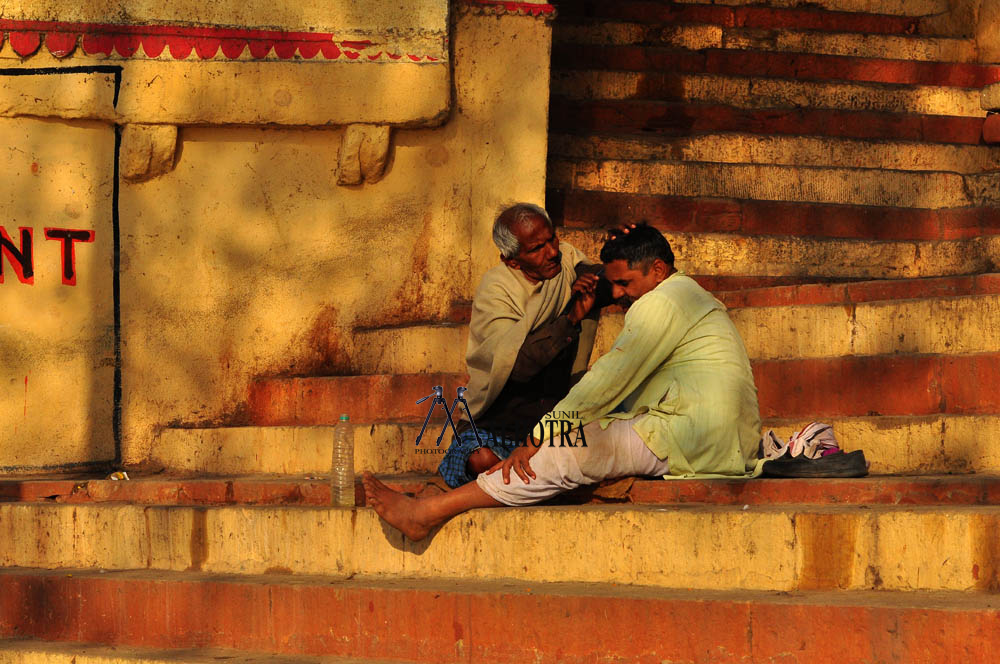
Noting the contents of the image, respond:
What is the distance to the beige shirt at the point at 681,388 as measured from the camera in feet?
16.4

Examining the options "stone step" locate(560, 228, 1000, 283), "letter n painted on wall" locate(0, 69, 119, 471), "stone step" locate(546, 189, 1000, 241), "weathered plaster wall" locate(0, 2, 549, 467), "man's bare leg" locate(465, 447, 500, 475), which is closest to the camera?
"man's bare leg" locate(465, 447, 500, 475)

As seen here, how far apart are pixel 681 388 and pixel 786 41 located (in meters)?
5.25

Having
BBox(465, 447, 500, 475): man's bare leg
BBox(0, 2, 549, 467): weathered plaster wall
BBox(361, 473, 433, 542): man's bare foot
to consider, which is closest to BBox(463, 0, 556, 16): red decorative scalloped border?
BBox(0, 2, 549, 467): weathered plaster wall

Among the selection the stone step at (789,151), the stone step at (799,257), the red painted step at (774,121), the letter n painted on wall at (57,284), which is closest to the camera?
the letter n painted on wall at (57,284)

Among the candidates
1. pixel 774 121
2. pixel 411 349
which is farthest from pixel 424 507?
pixel 774 121

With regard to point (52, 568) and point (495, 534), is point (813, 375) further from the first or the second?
point (52, 568)

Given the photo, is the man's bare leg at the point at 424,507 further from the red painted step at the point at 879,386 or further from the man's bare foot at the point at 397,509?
the red painted step at the point at 879,386

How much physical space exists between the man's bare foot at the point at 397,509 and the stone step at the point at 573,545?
0.08 m

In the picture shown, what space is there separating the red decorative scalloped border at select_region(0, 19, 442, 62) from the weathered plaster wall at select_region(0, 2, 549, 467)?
80 mm

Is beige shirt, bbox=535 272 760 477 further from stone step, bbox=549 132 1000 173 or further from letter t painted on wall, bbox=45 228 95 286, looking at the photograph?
stone step, bbox=549 132 1000 173

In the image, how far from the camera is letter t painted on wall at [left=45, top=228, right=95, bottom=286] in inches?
275

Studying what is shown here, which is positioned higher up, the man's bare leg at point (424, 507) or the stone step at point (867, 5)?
the stone step at point (867, 5)

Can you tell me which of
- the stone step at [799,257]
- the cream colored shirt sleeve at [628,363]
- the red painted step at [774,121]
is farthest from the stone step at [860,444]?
the red painted step at [774,121]

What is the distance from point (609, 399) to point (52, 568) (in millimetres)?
2597
